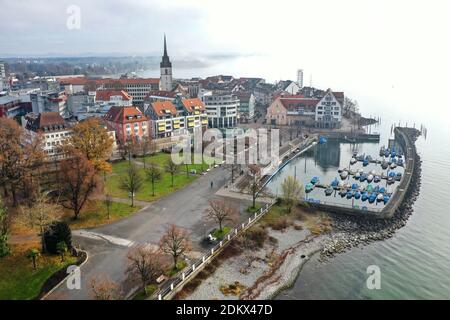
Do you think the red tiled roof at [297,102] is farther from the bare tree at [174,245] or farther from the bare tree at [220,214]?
the bare tree at [174,245]

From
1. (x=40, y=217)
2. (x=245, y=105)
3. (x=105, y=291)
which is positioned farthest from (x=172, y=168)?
(x=245, y=105)

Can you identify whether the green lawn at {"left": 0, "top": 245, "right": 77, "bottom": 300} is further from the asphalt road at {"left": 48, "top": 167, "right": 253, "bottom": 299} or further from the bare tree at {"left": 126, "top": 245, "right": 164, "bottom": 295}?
the bare tree at {"left": 126, "top": 245, "right": 164, "bottom": 295}

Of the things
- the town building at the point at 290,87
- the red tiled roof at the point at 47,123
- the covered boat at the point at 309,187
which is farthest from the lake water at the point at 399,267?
the town building at the point at 290,87

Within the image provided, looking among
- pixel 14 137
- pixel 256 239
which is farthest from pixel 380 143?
pixel 14 137

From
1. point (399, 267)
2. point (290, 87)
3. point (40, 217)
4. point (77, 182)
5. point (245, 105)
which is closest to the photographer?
point (40, 217)

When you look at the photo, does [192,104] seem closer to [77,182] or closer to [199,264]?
[77,182]

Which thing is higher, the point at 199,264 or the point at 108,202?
the point at 108,202
